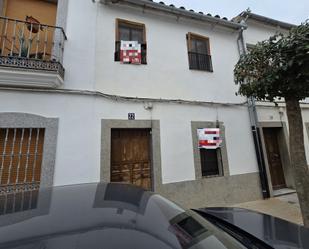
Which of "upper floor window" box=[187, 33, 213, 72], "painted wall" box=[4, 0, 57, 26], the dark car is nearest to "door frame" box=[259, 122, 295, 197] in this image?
"upper floor window" box=[187, 33, 213, 72]

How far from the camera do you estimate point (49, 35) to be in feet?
14.6

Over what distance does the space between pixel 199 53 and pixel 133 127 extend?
342 centimetres

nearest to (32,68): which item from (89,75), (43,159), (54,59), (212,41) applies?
(54,59)

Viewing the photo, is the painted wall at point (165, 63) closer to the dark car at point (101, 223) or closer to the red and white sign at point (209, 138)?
the red and white sign at point (209, 138)

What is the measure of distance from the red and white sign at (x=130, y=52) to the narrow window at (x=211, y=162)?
3.23 m

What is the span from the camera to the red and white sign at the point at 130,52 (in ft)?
16.0

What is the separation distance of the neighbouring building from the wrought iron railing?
4 centimetres

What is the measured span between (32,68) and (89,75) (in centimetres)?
117

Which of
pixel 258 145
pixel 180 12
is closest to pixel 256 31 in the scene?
pixel 180 12

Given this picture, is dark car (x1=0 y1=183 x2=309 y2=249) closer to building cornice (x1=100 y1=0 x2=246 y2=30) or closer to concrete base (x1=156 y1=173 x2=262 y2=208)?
concrete base (x1=156 y1=173 x2=262 y2=208)

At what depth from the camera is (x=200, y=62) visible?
5.85 metres

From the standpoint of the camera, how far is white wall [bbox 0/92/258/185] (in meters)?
3.84

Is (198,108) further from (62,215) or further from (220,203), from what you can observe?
(62,215)

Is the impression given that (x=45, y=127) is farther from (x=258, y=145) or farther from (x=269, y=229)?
(x=258, y=145)
